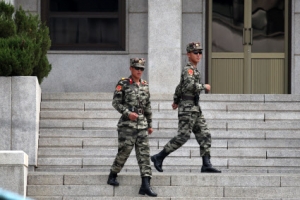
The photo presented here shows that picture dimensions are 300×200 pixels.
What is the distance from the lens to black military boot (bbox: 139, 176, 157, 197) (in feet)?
37.3

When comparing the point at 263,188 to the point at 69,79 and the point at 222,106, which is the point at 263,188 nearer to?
the point at 222,106

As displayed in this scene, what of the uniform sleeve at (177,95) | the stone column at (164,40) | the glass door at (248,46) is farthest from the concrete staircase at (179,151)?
the glass door at (248,46)

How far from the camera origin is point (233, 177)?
11.9 m

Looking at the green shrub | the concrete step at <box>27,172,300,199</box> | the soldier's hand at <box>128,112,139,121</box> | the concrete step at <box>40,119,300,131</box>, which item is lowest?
the concrete step at <box>27,172,300,199</box>

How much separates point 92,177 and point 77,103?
4.16 meters

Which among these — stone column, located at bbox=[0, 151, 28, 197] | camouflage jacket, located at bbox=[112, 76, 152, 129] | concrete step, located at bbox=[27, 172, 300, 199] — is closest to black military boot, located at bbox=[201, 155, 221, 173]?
concrete step, located at bbox=[27, 172, 300, 199]

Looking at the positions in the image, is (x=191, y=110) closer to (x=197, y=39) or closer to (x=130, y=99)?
(x=130, y=99)

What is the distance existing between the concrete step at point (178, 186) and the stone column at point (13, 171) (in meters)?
0.49

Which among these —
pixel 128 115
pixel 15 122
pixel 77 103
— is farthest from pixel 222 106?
pixel 128 115

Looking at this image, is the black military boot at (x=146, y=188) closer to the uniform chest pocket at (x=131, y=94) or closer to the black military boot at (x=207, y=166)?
the uniform chest pocket at (x=131, y=94)

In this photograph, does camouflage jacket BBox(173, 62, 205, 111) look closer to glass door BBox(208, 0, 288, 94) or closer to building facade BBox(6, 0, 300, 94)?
building facade BBox(6, 0, 300, 94)

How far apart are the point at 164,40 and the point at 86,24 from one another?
233 cm

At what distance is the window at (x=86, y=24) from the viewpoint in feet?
64.6

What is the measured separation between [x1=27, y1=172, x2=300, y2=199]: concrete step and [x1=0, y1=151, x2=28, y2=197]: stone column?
1.60 feet
